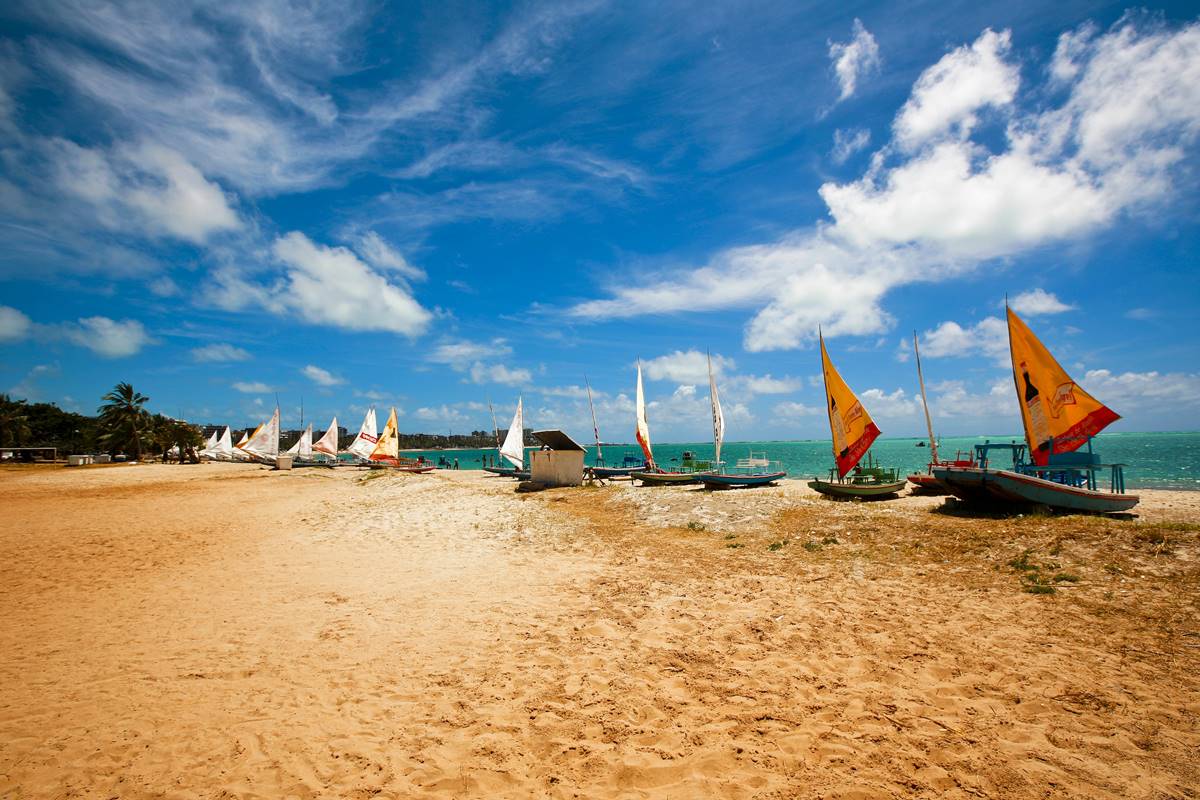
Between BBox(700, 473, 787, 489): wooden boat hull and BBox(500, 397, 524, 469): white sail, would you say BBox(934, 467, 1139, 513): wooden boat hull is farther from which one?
BBox(500, 397, 524, 469): white sail

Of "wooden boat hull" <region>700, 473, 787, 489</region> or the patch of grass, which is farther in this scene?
"wooden boat hull" <region>700, 473, 787, 489</region>

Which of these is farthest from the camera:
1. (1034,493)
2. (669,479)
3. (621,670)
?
(669,479)

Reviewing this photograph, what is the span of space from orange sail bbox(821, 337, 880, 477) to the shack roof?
1469 centimetres

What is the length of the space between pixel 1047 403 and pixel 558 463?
23.8 m

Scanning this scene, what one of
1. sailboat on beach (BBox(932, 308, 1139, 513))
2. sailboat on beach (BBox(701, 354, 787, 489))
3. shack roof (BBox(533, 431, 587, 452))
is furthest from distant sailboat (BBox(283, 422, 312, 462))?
sailboat on beach (BBox(932, 308, 1139, 513))

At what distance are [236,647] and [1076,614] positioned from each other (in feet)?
43.2

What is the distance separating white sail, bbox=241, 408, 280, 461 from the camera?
70688 mm

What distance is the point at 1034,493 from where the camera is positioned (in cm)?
1683

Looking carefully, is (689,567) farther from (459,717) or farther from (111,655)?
(111,655)

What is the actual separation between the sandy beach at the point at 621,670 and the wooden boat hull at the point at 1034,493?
3652mm

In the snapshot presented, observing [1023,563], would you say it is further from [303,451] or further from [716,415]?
[303,451]

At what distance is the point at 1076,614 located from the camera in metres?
8.08

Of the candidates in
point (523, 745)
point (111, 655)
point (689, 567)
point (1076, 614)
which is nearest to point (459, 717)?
point (523, 745)

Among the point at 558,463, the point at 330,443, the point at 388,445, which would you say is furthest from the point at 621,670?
the point at 330,443
